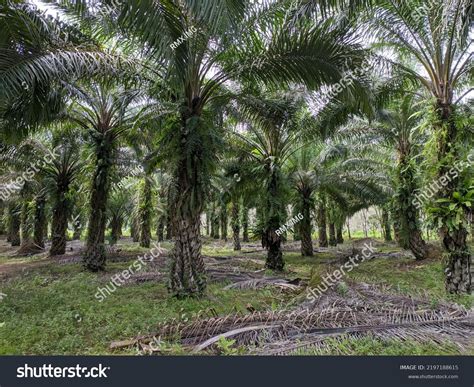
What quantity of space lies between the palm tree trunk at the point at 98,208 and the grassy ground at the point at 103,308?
50 centimetres

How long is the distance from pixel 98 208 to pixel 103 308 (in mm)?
4346

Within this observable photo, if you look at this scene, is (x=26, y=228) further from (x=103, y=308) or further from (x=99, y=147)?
(x=103, y=308)

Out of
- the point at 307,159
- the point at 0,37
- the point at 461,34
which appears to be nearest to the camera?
the point at 0,37

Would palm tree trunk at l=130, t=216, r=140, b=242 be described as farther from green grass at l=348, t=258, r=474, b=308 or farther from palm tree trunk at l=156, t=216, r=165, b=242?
green grass at l=348, t=258, r=474, b=308

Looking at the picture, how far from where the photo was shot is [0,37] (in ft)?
15.6

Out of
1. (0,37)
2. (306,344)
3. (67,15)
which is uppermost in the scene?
(67,15)

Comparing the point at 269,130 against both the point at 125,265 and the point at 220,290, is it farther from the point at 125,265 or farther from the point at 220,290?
the point at 125,265

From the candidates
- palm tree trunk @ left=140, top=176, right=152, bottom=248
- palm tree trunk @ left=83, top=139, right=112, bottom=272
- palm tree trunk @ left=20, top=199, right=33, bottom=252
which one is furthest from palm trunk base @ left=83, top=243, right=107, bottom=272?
palm tree trunk @ left=20, top=199, right=33, bottom=252

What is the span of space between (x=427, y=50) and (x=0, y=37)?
7772 millimetres

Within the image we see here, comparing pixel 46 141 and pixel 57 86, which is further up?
pixel 46 141

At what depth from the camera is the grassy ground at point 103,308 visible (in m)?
4.26

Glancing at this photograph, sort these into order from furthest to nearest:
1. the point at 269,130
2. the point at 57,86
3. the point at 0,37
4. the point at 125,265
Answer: the point at 125,265
the point at 269,130
the point at 57,86
the point at 0,37

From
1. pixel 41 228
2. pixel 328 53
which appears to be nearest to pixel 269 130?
pixel 328 53

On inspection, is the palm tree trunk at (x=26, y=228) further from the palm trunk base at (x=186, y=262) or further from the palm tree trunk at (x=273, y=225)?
the palm trunk base at (x=186, y=262)
